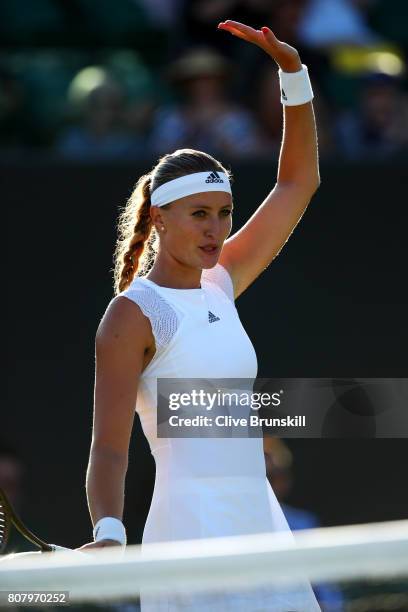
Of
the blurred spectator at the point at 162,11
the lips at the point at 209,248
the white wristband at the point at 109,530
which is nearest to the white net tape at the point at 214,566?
the white wristband at the point at 109,530

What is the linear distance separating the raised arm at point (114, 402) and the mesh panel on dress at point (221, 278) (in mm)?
351

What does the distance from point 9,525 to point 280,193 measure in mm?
1159

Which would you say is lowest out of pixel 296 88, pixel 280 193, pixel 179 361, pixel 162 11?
pixel 179 361

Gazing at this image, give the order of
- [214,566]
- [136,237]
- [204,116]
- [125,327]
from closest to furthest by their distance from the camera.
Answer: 1. [214,566]
2. [125,327]
3. [136,237]
4. [204,116]

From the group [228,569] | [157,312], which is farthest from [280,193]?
[228,569]

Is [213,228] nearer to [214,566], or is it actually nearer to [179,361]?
[179,361]

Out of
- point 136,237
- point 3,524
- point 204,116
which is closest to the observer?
point 3,524

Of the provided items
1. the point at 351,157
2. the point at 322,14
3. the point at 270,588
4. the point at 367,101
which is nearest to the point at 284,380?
the point at 351,157

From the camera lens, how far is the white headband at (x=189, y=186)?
335 cm

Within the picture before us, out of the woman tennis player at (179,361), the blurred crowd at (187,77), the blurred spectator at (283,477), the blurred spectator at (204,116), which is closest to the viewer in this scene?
the woman tennis player at (179,361)

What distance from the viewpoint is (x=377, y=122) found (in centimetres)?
616

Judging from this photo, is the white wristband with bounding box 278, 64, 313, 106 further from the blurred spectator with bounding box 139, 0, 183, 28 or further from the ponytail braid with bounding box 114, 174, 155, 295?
the blurred spectator with bounding box 139, 0, 183, 28

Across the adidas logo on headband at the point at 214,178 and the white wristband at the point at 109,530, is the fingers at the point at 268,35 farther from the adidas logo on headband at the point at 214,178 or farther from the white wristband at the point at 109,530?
the white wristband at the point at 109,530

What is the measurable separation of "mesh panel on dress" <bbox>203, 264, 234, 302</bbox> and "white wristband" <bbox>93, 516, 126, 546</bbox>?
0.75 metres
